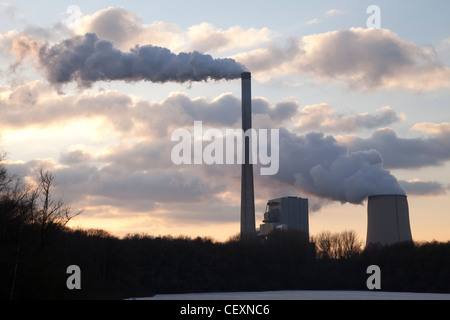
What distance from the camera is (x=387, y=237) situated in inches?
2427

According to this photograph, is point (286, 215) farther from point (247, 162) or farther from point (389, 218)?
point (389, 218)

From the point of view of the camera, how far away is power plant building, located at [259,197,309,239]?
283 feet

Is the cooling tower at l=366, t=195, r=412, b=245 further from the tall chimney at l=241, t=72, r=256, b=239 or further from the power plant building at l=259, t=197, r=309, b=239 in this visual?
the power plant building at l=259, t=197, r=309, b=239

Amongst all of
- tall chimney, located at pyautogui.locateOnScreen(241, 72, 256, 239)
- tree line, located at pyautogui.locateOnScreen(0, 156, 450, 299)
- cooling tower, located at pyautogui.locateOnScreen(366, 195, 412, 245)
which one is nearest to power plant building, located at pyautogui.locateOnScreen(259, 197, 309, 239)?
tree line, located at pyautogui.locateOnScreen(0, 156, 450, 299)

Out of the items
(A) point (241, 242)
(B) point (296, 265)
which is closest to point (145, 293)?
(A) point (241, 242)

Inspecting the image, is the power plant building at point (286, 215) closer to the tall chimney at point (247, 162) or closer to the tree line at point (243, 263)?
the tree line at point (243, 263)

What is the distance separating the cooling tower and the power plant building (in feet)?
78.8

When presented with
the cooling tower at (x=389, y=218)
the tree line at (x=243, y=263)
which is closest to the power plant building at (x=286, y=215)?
the tree line at (x=243, y=263)

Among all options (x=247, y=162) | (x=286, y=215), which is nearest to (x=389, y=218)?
(x=247, y=162)

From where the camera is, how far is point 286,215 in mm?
86750

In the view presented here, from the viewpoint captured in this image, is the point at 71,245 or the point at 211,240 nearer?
the point at 71,245

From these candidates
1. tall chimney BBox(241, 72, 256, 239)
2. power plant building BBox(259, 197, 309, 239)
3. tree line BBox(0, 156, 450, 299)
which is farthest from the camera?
power plant building BBox(259, 197, 309, 239)
